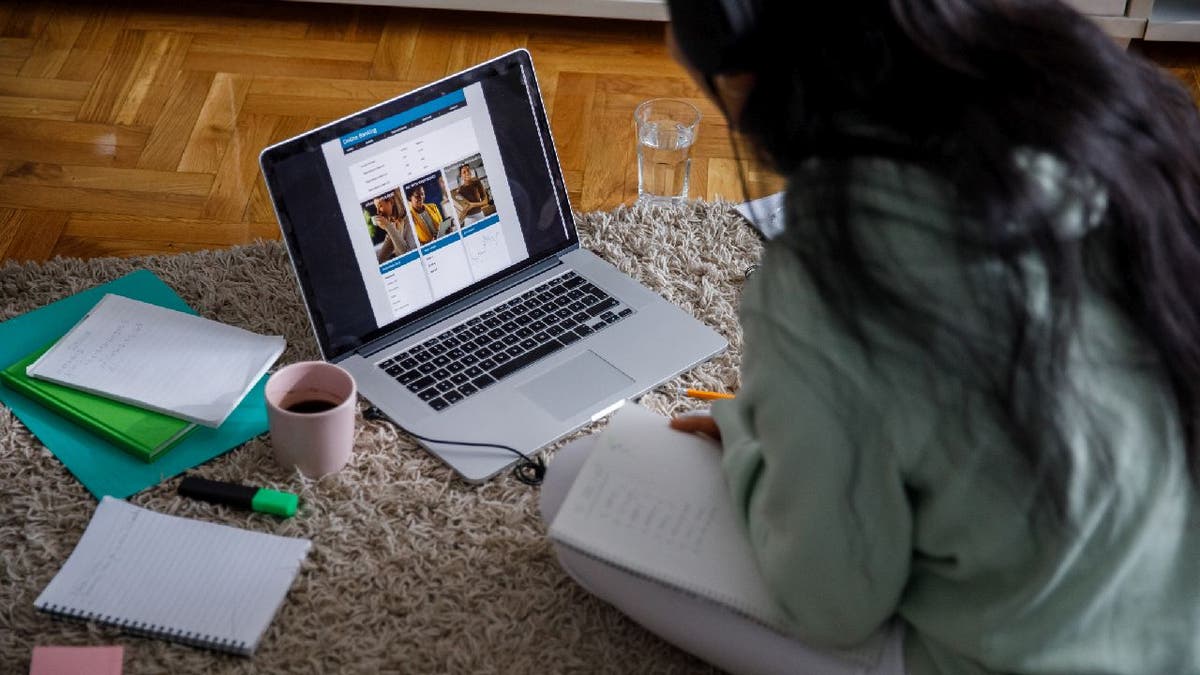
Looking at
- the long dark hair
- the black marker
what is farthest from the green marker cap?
the long dark hair

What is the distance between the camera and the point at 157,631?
4.18 feet

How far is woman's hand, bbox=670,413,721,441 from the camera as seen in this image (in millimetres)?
1286

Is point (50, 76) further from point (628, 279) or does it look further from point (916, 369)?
point (916, 369)

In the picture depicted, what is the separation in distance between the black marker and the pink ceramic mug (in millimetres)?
48

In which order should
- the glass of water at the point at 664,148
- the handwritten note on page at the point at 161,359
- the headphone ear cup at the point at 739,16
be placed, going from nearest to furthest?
the headphone ear cup at the point at 739,16 → the handwritten note on page at the point at 161,359 → the glass of water at the point at 664,148

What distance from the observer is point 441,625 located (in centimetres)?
132

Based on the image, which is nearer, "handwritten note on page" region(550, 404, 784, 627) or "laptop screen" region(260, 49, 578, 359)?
→ "handwritten note on page" region(550, 404, 784, 627)

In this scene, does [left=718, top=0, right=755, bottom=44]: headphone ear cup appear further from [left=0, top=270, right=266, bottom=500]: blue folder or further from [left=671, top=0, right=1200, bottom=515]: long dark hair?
[left=0, top=270, right=266, bottom=500]: blue folder

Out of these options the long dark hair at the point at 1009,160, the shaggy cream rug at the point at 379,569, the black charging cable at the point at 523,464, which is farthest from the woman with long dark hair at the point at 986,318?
the black charging cable at the point at 523,464

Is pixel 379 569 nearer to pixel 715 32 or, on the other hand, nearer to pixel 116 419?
pixel 116 419

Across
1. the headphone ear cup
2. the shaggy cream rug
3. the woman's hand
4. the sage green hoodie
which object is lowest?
the shaggy cream rug

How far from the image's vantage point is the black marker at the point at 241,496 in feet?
4.63

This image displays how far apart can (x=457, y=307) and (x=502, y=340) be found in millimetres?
75

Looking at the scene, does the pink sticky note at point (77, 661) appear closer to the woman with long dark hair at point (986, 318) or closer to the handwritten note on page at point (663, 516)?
the handwritten note on page at point (663, 516)
